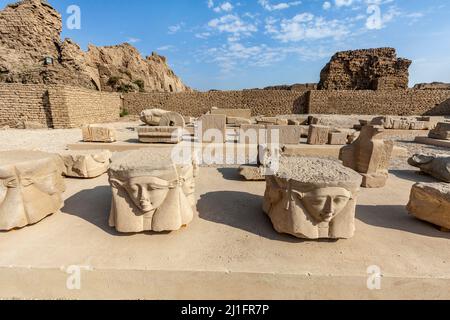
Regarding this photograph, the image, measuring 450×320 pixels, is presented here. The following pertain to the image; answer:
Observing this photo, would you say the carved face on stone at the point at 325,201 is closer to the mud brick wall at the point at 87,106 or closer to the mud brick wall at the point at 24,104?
the mud brick wall at the point at 87,106

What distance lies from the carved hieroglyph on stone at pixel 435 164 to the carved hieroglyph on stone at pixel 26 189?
5.42m

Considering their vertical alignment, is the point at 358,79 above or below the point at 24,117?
above

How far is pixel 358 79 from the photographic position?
1839cm

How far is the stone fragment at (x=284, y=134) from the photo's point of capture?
19.0 ft

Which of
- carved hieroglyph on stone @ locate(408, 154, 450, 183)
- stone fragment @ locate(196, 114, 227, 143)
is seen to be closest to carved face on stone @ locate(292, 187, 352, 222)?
carved hieroglyph on stone @ locate(408, 154, 450, 183)

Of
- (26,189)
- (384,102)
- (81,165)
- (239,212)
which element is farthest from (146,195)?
(384,102)

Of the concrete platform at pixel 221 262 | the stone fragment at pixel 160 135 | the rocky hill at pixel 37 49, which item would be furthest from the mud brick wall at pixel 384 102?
the rocky hill at pixel 37 49

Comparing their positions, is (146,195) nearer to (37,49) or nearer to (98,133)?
(98,133)

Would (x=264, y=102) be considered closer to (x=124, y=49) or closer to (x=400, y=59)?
(x=400, y=59)

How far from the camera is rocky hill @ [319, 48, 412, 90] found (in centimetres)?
1716

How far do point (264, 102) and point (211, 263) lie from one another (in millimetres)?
16757

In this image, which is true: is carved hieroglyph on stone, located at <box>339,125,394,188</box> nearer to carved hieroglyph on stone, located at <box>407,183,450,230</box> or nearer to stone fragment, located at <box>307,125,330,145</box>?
carved hieroglyph on stone, located at <box>407,183,450,230</box>

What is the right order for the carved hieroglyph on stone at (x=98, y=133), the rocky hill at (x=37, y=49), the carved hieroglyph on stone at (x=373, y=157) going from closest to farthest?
A: the carved hieroglyph on stone at (x=373, y=157)
the carved hieroglyph on stone at (x=98, y=133)
the rocky hill at (x=37, y=49)

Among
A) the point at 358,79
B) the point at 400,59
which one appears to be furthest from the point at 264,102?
the point at 400,59
